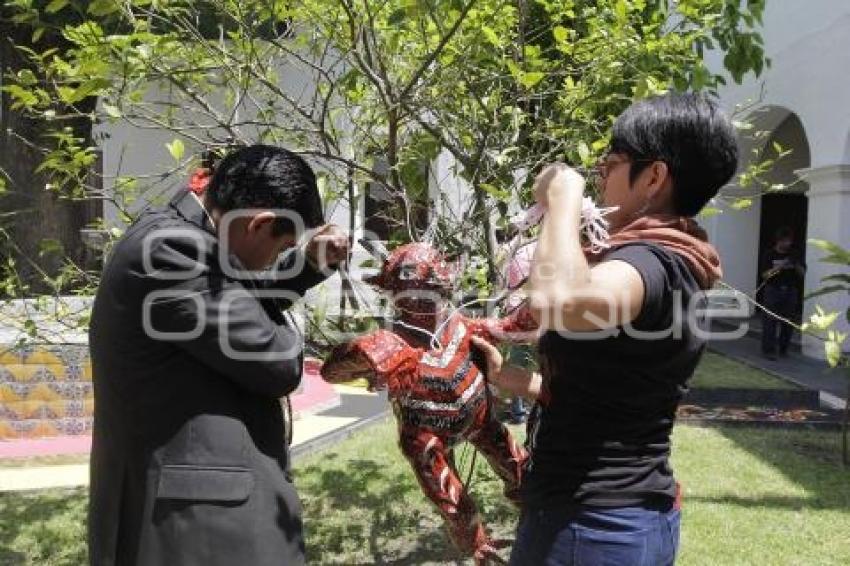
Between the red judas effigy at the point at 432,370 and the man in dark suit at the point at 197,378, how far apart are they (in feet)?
2.47

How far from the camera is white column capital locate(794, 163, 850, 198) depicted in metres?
9.62

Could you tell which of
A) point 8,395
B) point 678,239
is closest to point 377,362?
point 678,239

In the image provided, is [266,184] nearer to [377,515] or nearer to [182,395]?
[182,395]

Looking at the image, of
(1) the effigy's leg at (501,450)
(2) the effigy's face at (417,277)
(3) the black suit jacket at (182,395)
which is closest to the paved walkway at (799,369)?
(1) the effigy's leg at (501,450)

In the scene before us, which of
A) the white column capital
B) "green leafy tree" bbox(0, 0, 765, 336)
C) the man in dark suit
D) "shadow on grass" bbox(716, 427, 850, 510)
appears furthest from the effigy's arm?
the white column capital

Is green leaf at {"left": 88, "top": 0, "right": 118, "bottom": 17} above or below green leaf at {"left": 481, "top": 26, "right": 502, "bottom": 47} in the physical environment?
above

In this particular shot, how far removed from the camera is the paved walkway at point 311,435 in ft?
16.7

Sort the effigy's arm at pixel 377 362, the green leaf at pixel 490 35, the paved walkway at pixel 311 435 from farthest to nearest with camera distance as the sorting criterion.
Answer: the paved walkway at pixel 311 435 < the green leaf at pixel 490 35 < the effigy's arm at pixel 377 362

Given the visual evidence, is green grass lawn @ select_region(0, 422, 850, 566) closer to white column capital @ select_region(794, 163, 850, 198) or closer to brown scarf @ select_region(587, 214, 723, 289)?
brown scarf @ select_region(587, 214, 723, 289)

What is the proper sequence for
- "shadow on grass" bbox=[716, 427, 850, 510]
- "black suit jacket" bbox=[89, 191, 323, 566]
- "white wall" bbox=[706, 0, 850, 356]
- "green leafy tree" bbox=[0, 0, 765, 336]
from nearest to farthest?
"black suit jacket" bbox=[89, 191, 323, 566] < "green leafy tree" bbox=[0, 0, 765, 336] < "shadow on grass" bbox=[716, 427, 850, 510] < "white wall" bbox=[706, 0, 850, 356]

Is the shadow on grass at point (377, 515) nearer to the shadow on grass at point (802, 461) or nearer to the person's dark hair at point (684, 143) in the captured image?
the shadow on grass at point (802, 461)

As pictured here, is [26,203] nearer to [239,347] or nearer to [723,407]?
[723,407]

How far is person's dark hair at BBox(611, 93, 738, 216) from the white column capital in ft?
28.7

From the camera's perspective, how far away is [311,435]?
244 inches
